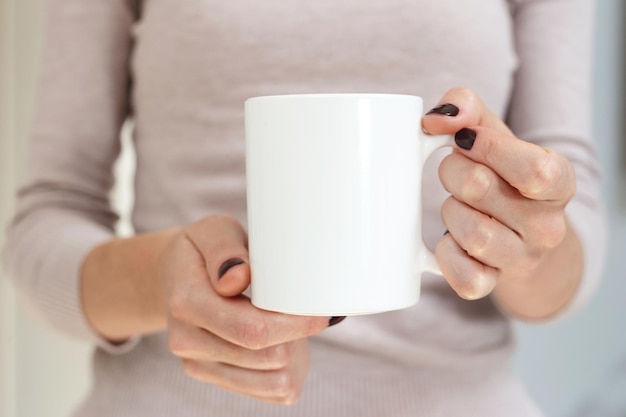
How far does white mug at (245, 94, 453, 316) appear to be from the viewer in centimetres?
45

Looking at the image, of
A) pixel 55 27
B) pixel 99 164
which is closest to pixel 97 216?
pixel 99 164

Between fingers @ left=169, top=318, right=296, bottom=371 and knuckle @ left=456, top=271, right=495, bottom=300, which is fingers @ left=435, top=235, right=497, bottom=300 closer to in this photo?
knuckle @ left=456, top=271, right=495, bottom=300

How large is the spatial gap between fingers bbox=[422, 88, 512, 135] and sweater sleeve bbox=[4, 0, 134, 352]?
44cm

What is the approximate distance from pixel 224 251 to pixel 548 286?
38cm

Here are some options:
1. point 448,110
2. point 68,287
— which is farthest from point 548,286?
point 68,287

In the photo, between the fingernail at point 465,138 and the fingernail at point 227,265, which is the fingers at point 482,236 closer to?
the fingernail at point 465,138

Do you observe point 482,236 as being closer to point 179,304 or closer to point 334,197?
point 334,197

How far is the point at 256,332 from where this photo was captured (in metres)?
0.50

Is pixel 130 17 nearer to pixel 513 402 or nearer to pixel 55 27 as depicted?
pixel 55 27


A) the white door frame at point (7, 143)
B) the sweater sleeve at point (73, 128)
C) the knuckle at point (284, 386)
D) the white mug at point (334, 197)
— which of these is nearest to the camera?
the white mug at point (334, 197)

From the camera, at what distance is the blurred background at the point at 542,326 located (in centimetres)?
132

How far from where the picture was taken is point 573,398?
1419 mm

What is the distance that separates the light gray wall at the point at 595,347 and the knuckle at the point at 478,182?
99 centimetres

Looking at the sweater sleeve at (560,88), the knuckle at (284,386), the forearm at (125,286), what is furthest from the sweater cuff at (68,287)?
the sweater sleeve at (560,88)
